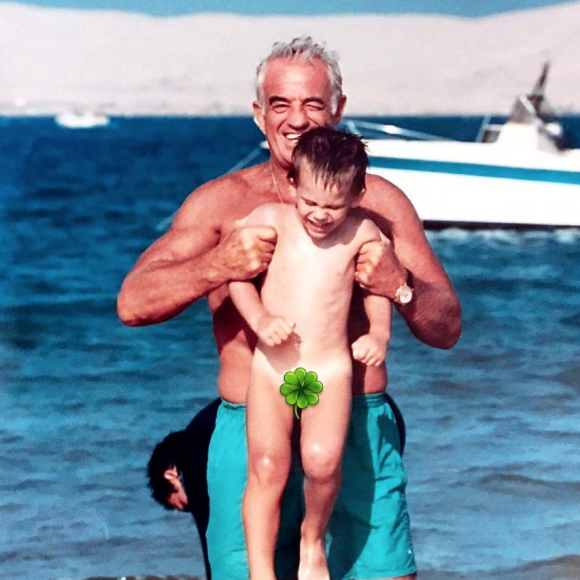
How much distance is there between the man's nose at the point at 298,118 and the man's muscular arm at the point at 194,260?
0.30 metres

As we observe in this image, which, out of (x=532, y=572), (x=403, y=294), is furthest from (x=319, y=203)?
(x=532, y=572)

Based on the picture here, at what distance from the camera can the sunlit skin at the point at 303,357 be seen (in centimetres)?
277

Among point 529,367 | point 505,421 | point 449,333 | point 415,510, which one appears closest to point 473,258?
point 529,367

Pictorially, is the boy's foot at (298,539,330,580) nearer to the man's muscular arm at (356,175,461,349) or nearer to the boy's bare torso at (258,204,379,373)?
the boy's bare torso at (258,204,379,373)

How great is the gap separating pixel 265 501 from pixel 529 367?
7167 mm

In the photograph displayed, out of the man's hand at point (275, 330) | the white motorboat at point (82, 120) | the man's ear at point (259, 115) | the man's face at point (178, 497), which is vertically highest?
the man's ear at point (259, 115)

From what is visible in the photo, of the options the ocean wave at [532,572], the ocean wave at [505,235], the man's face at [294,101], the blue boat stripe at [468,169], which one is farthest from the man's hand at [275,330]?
the ocean wave at [505,235]

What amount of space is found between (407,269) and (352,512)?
67cm

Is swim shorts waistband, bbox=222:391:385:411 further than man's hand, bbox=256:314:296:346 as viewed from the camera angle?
Yes

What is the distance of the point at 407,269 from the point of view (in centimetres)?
300

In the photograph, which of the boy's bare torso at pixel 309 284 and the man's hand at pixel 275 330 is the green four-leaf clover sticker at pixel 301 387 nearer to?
the boy's bare torso at pixel 309 284

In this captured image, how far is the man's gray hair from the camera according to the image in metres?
2.94

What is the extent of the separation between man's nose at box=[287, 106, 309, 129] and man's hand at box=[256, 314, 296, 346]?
1.75 ft

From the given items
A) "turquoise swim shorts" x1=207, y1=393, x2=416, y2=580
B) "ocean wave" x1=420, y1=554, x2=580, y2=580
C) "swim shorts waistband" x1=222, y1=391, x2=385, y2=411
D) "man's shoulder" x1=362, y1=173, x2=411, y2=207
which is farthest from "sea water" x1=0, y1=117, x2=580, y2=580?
"man's shoulder" x1=362, y1=173, x2=411, y2=207
